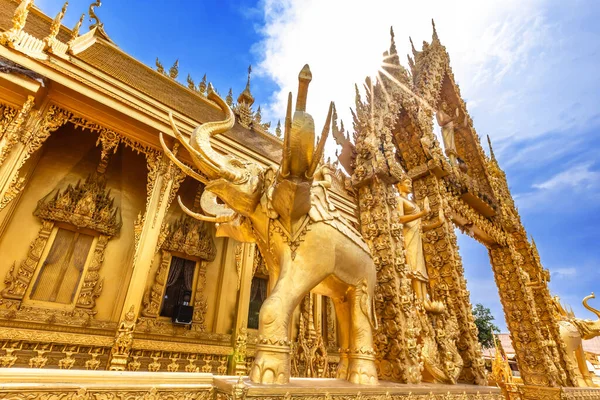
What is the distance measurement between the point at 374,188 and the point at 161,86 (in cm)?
861

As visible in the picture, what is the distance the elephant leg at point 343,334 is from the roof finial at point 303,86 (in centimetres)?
159

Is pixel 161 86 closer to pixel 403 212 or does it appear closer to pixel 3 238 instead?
pixel 3 238

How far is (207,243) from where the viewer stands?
8445 mm

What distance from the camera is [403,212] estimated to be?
11.5 feet

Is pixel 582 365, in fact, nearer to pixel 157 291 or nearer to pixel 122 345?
pixel 122 345

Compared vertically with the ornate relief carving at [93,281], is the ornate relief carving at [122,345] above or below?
below

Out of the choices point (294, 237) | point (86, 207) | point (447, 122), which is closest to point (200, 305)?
point (86, 207)

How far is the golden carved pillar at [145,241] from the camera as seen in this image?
4648 mm

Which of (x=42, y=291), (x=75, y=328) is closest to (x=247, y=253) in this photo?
(x=75, y=328)

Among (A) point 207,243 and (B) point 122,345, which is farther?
(A) point 207,243

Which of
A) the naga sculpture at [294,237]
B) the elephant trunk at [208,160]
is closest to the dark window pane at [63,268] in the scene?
the naga sculpture at [294,237]

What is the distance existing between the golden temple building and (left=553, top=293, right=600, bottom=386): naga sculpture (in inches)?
3.8

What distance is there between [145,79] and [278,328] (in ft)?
30.8

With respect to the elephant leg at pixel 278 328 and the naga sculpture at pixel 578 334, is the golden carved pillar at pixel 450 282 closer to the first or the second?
the elephant leg at pixel 278 328
